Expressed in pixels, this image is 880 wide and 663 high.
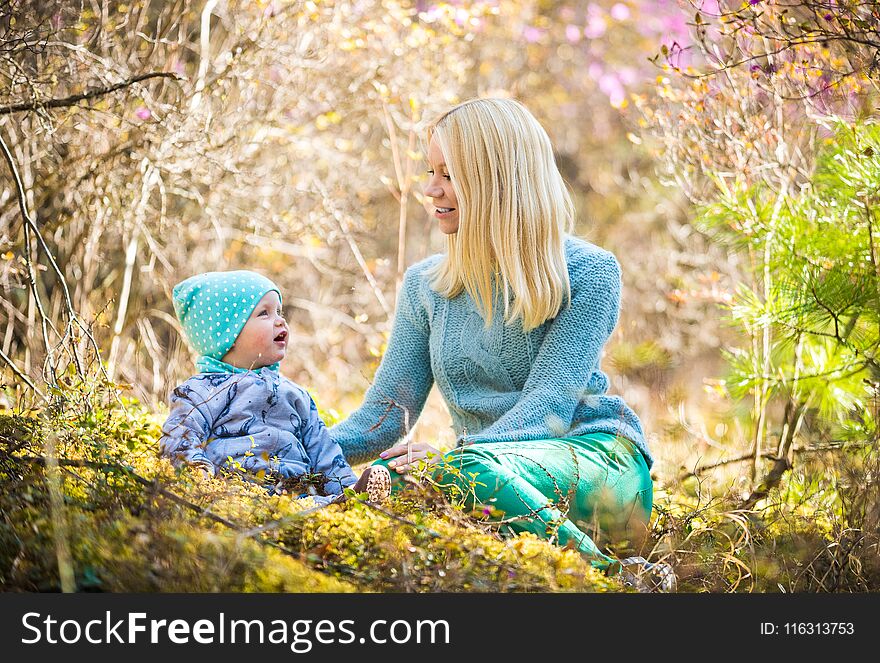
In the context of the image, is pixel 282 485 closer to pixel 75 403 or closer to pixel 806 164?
pixel 75 403

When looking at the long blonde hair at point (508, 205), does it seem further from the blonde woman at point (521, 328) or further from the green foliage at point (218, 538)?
the green foliage at point (218, 538)

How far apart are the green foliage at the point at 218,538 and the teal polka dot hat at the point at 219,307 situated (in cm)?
44

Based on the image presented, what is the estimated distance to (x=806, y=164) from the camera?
350 cm

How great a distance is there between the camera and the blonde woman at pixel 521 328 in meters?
2.57

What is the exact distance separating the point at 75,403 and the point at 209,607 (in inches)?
37.2

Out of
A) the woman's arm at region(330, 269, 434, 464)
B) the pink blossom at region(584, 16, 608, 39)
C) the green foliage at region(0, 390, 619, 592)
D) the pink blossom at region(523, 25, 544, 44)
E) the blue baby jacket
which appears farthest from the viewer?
the pink blossom at region(584, 16, 608, 39)

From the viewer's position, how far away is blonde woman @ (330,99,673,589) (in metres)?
2.57

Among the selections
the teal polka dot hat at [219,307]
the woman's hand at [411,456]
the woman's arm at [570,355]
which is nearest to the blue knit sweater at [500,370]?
the woman's arm at [570,355]

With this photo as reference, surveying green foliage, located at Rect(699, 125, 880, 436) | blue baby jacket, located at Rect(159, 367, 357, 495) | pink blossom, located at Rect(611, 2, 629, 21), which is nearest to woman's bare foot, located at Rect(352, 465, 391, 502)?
blue baby jacket, located at Rect(159, 367, 357, 495)

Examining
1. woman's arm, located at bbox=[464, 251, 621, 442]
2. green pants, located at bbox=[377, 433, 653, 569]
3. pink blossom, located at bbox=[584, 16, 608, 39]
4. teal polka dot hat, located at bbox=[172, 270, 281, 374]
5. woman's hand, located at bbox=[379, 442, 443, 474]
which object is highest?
pink blossom, located at bbox=[584, 16, 608, 39]

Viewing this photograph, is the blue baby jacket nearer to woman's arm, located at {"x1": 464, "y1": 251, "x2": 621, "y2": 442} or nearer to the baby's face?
the baby's face

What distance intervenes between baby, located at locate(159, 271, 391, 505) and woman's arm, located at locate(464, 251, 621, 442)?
44cm

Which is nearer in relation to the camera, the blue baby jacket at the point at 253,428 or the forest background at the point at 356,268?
the forest background at the point at 356,268

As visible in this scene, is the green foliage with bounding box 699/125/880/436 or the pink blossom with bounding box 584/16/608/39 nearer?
the green foliage with bounding box 699/125/880/436
